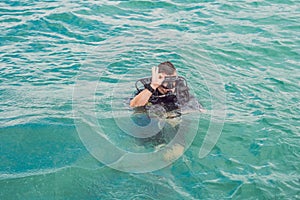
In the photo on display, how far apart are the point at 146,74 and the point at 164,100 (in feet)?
8.73

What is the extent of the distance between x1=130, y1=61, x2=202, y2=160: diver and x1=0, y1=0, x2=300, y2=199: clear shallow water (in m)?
0.45

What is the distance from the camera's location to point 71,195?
239 inches

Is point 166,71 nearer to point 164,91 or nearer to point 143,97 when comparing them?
point 164,91

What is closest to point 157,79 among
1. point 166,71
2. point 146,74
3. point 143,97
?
point 166,71

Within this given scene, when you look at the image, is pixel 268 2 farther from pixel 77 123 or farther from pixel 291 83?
pixel 77 123

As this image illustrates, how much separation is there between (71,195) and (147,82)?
2335mm

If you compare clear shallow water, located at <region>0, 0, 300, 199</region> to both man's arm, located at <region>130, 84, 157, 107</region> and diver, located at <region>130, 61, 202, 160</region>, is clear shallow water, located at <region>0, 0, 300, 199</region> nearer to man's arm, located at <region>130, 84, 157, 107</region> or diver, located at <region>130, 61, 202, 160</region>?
diver, located at <region>130, 61, 202, 160</region>

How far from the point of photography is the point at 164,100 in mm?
7125

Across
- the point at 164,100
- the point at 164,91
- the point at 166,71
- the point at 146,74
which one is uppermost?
the point at 166,71

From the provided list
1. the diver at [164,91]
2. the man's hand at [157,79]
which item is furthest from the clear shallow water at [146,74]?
the man's hand at [157,79]

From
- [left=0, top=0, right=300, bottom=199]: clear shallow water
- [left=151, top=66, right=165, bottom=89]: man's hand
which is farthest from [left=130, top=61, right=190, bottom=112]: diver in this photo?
[left=0, top=0, right=300, bottom=199]: clear shallow water

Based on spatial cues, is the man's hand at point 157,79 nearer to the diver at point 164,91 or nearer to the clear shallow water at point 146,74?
the diver at point 164,91

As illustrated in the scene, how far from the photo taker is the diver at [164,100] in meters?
6.92

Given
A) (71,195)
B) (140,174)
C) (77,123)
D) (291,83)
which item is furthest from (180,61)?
(71,195)
